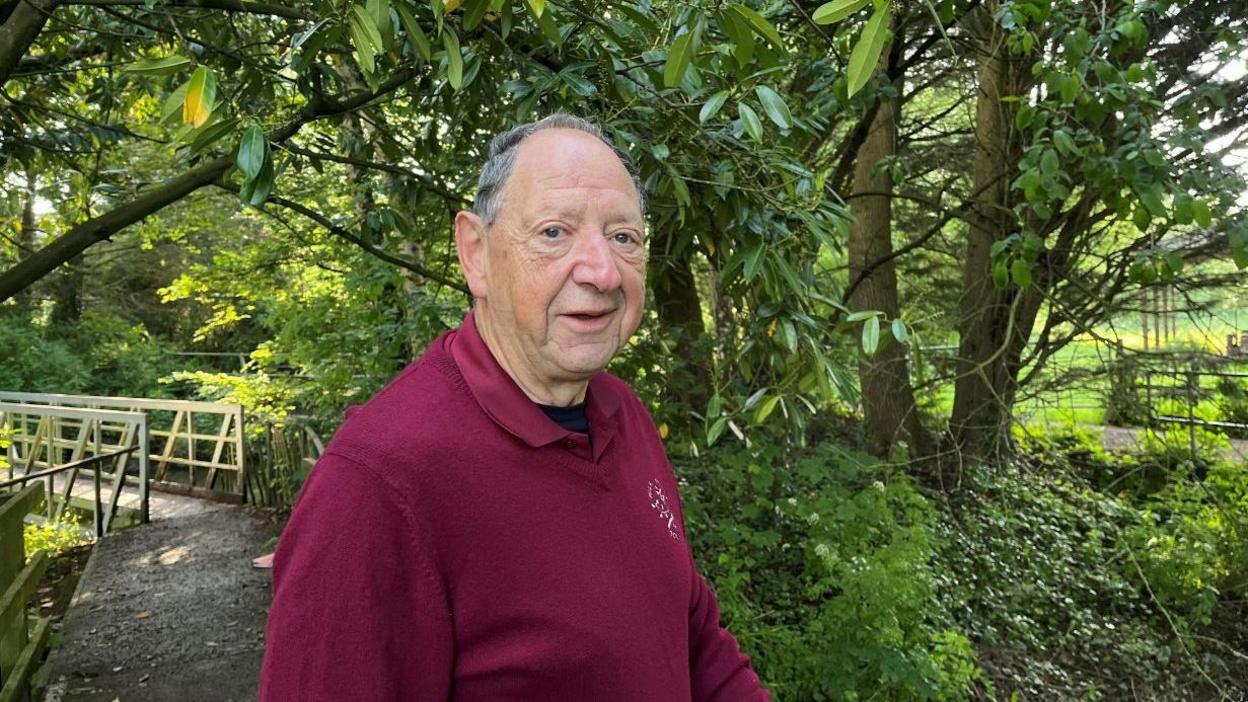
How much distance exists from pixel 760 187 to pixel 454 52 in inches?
39.5

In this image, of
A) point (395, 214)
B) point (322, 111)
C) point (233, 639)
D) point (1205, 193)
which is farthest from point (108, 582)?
point (1205, 193)

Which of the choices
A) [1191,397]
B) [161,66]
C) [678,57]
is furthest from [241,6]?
[1191,397]

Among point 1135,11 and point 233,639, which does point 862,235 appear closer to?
point 1135,11

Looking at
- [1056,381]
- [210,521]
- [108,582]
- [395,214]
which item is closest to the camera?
[395,214]

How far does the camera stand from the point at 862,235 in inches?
279

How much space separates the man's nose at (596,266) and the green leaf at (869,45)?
0.46 meters

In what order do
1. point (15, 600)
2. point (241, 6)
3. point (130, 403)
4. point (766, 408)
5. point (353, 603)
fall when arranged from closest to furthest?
1. point (353, 603)
2. point (766, 408)
3. point (241, 6)
4. point (15, 600)
5. point (130, 403)

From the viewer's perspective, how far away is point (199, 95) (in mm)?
1537

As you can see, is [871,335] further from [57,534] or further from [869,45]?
[57,534]

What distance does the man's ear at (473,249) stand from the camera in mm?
1444

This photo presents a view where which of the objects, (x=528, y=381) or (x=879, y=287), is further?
(x=879, y=287)

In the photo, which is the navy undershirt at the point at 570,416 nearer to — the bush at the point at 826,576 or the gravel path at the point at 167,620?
the bush at the point at 826,576

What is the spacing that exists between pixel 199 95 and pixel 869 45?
1178 mm

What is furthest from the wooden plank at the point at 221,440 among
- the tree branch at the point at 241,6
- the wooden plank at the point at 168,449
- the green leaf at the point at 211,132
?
the green leaf at the point at 211,132
